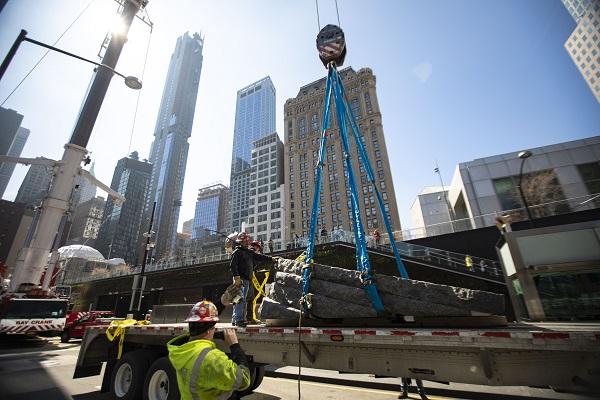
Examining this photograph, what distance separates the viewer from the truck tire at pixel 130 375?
5789mm

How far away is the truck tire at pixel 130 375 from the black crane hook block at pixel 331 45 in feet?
30.3

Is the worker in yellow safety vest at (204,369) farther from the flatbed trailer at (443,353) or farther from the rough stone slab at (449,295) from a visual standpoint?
the rough stone slab at (449,295)

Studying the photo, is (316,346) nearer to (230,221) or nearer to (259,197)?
(259,197)

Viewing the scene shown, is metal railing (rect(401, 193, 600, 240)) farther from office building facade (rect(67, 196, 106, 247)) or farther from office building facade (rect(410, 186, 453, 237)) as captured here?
office building facade (rect(67, 196, 106, 247))

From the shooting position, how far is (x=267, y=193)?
94000 mm

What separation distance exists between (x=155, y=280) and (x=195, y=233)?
127242mm

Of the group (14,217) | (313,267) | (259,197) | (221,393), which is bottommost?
(221,393)

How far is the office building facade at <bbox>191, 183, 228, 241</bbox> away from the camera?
148250mm

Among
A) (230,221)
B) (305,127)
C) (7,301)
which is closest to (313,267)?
(7,301)

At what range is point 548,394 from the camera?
6.76 metres

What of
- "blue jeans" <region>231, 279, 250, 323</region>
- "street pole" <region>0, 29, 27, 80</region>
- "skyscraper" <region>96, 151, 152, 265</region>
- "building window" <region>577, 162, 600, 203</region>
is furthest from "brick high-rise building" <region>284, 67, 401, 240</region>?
"skyscraper" <region>96, 151, 152, 265</region>

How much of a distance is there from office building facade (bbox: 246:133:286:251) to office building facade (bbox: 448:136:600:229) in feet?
182

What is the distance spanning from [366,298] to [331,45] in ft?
24.4

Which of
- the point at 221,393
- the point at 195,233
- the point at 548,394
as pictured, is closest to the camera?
the point at 221,393
